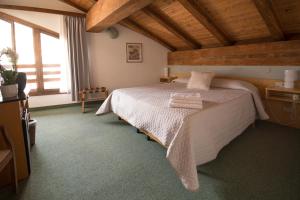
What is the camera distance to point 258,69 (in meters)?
3.68

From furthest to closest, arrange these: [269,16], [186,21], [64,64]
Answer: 1. [64,64]
2. [186,21]
3. [269,16]

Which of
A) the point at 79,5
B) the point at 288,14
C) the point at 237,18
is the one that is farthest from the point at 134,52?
the point at 288,14

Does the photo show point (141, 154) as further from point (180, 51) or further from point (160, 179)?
point (180, 51)

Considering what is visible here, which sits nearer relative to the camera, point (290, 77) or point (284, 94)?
point (290, 77)

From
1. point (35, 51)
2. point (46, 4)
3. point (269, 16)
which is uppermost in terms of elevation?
point (46, 4)

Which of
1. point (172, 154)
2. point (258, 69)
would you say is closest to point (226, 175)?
point (172, 154)

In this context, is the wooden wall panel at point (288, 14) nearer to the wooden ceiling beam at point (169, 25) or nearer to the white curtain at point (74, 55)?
the wooden ceiling beam at point (169, 25)

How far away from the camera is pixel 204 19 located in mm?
3492

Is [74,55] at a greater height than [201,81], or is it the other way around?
[74,55]

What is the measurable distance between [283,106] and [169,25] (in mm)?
2670

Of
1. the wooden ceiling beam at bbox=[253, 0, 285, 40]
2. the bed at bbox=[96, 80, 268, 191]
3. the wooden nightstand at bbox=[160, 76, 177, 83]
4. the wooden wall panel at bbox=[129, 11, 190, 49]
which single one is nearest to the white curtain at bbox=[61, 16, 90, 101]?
the wooden wall panel at bbox=[129, 11, 190, 49]

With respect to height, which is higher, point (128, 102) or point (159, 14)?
point (159, 14)

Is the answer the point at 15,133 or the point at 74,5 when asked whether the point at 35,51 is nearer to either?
the point at 74,5

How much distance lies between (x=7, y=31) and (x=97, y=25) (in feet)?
6.19
